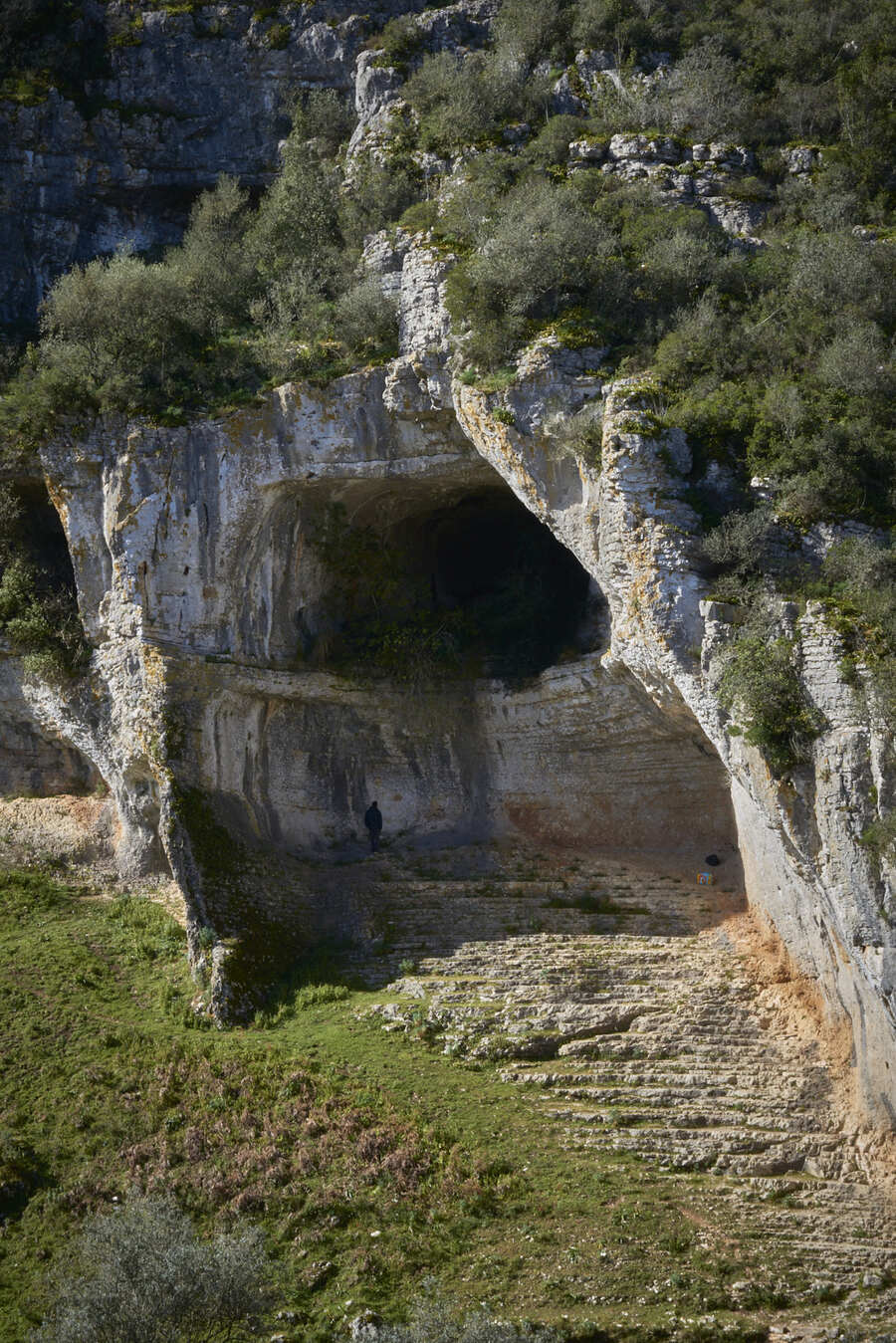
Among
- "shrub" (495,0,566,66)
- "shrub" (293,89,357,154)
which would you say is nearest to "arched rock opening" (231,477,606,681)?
"shrub" (293,89,357,154)

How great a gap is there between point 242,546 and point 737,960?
9.90 meters

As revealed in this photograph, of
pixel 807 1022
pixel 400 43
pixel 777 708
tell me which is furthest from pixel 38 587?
pixel 807 1022

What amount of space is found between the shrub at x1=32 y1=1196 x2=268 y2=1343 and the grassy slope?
991mm

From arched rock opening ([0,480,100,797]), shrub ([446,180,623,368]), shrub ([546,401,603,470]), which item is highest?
shrub ([446,180,623,368])

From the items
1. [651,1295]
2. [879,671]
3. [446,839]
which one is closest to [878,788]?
[879,671]

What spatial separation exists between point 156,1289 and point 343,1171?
311cm

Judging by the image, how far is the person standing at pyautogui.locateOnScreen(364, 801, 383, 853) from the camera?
20500 mm

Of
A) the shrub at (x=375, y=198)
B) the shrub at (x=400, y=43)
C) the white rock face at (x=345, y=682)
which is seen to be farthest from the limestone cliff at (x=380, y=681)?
the shrub at (x=400, y=43)

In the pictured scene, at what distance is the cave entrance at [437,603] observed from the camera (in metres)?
20.8

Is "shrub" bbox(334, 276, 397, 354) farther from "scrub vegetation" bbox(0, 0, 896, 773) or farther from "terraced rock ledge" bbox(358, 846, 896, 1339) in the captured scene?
"terraced rock ledge" bbox(358, 846, 896, 1339)

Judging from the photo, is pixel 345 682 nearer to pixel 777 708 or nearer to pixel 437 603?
pixel 437 603

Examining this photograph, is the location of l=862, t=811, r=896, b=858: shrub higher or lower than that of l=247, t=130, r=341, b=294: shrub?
lower

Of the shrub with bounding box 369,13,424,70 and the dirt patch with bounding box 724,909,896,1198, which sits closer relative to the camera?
the dirt patch with bounding box 724,909,896,1198

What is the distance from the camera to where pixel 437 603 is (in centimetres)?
2259
